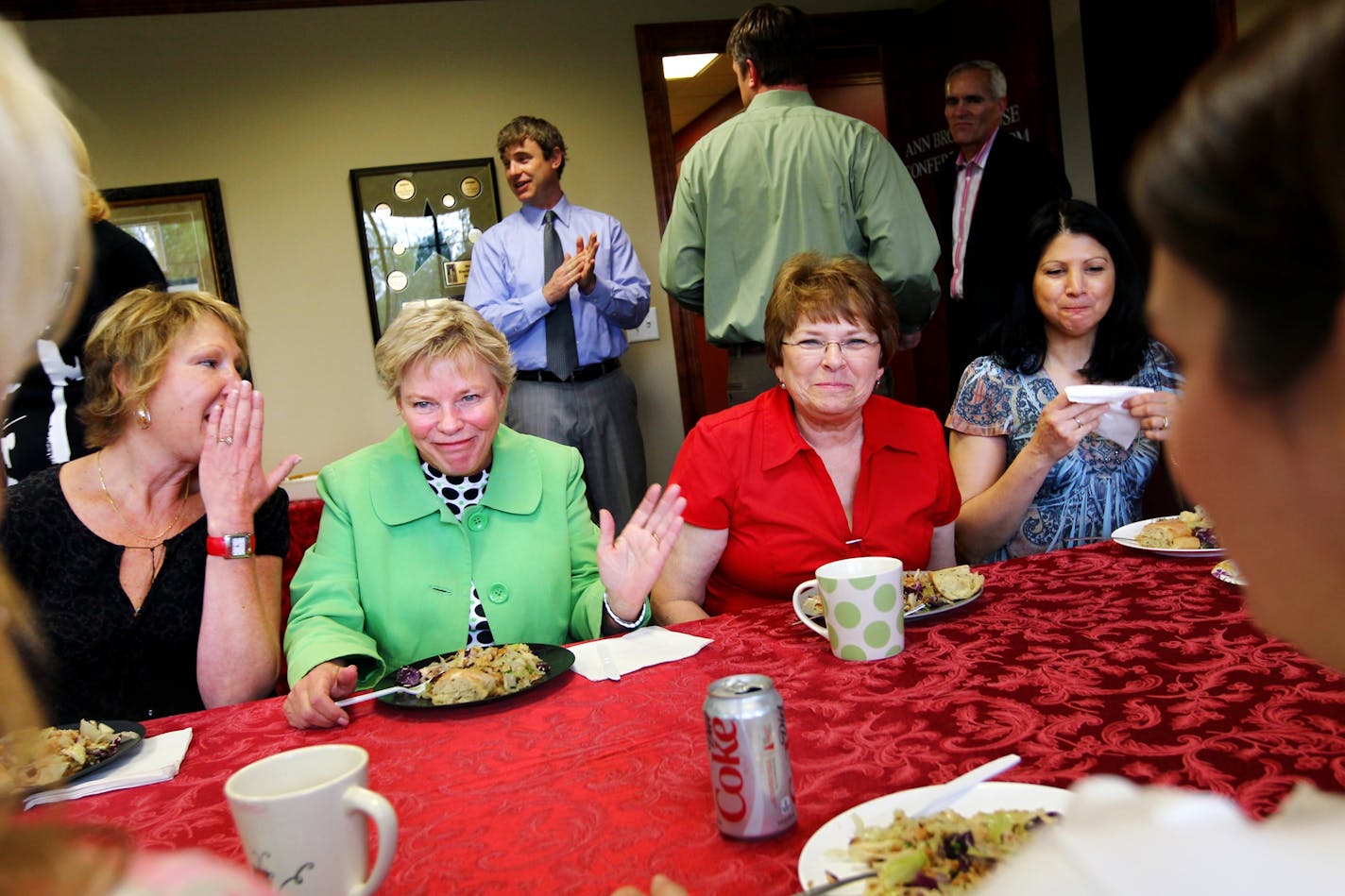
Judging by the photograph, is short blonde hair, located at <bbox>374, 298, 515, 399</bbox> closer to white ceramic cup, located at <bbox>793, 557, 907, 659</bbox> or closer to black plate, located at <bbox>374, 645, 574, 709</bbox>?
black plate, located at <bbox>374, 645, 574, 709</bbox>

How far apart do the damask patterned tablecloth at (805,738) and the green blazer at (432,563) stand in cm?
40

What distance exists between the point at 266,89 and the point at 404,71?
22.7 inches

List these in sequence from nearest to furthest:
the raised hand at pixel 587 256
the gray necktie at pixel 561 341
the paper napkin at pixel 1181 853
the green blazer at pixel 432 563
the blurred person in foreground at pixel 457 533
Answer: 1. the paper napkin at pixel 1181 853
2. the blurred person in foreground at pixel 457 533
3. the green blazer at pixel 432 563
4. the raised hand at pixel 587 256
5. the gray necktie at pixel 561 341

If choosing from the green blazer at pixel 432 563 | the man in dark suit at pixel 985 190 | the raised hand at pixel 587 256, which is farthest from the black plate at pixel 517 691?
the man in dark suit at pixel 985 190

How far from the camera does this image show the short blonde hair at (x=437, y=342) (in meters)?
2.01

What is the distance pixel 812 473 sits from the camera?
2.06m

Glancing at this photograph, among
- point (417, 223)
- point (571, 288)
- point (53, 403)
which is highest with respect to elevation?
point (417, 223)

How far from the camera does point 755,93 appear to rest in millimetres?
3234

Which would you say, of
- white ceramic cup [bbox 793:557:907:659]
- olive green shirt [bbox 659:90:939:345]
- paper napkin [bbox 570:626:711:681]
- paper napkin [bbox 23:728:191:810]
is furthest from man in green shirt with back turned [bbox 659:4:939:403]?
paper napkin [bbox 23:728:191:810]

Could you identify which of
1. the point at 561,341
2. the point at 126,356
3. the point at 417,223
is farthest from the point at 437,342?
the point at 417,223

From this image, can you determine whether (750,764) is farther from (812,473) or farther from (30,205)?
(812,473)

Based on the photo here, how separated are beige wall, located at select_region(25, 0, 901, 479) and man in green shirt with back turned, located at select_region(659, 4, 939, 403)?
1.49m

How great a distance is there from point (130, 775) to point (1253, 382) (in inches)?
48.2

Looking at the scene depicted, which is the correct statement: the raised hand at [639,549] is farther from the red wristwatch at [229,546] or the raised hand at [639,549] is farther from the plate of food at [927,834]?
the plate of food at [927,834]
